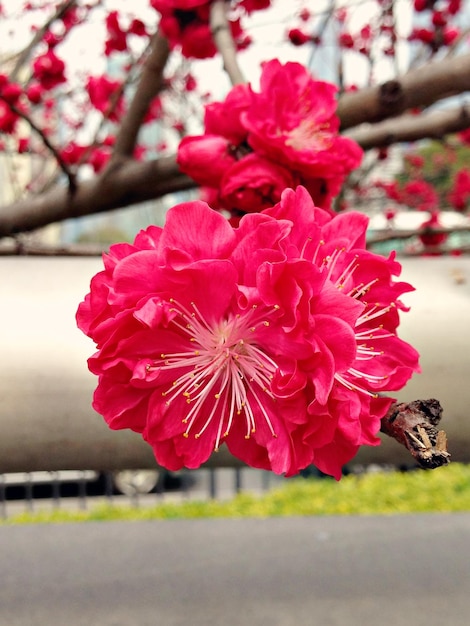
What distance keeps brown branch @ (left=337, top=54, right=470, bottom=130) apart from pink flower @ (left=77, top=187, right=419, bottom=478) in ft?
1.99

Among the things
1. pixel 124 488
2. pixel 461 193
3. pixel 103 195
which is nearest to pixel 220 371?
pixel 103 195

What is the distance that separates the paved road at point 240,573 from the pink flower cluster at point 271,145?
0.77 metres

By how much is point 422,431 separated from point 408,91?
0.78 meters

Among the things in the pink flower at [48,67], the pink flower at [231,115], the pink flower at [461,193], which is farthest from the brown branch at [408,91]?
the pink flower at [461,193]

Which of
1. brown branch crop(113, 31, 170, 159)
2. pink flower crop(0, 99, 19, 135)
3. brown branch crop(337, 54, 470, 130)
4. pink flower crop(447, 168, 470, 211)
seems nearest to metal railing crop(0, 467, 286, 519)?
pink flower crop(447, 168, 470, 211)

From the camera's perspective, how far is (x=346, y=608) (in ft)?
3.49

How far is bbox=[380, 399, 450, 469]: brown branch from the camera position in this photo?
0.35m

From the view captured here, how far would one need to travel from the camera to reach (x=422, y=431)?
36cm

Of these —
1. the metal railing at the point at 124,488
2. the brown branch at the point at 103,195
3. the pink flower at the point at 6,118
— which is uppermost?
the pink flower at the point at 6,118

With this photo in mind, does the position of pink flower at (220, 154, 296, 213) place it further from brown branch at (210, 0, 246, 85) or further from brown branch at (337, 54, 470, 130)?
brown branch at (337, 54, 470, 130)

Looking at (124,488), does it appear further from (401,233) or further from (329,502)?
(401,233)

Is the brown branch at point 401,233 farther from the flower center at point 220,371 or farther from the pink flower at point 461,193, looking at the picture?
the pink flower at point 461,193

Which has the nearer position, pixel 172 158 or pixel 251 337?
pixel 251 337

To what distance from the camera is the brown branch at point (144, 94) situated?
3.81 ft
